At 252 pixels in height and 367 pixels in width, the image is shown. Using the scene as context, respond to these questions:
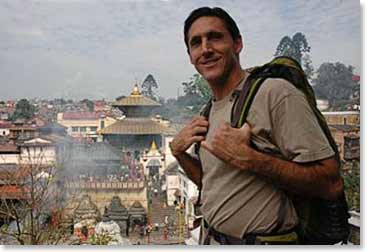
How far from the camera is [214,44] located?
128cm

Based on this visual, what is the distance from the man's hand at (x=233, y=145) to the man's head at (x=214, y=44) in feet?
0.51

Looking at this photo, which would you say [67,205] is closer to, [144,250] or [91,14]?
[144,250]

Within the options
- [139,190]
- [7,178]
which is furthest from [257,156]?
[7,178]

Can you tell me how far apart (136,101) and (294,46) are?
46cm

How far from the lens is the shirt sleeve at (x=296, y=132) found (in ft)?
3.59

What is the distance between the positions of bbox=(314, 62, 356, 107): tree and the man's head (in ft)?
0.83

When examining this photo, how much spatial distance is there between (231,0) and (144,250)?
0.74 meters

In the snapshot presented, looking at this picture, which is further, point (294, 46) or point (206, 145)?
point (294, 46)

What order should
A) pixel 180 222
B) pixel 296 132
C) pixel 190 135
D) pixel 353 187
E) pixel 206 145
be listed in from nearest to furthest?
1. pixel 296 132
2. pixel 206 145
3. pixel 190 135
4. pixel 353 187
5. pixel 180 222

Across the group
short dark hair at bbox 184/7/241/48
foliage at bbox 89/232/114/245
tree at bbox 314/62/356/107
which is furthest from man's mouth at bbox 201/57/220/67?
foliage at bbox 89/232/114/245

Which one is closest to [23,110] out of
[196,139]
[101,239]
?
[101,239]

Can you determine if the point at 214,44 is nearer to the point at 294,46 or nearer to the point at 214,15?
the point at 214,15

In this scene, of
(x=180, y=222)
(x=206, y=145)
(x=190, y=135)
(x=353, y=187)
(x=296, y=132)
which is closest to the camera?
(x=296, y=132)

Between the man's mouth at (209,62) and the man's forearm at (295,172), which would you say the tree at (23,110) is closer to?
the man's mouth at (209,62)
